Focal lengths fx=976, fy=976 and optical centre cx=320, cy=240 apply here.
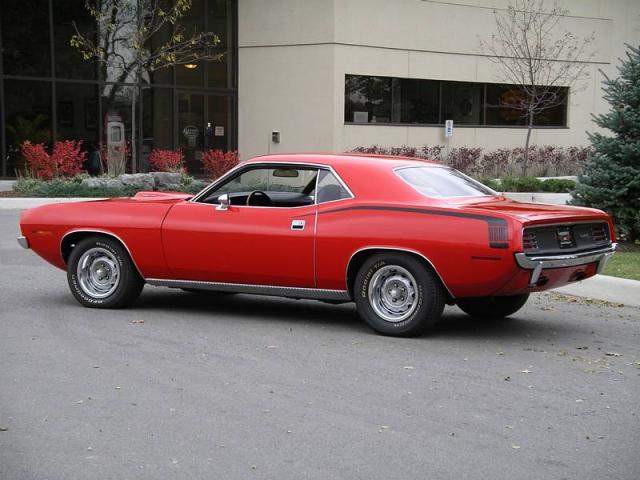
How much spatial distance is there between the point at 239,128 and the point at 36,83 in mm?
6688

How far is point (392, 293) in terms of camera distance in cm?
808

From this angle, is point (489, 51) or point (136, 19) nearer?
point (136, 19)

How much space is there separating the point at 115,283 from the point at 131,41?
1959 centimetres

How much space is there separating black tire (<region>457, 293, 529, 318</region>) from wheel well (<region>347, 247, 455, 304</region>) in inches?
29.4

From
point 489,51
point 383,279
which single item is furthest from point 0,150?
point 383,279

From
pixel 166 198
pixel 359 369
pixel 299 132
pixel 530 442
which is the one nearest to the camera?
pixel 530 442

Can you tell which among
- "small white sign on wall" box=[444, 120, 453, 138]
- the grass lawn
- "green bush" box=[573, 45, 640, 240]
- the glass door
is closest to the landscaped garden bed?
the glass door

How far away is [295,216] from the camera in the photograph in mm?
8469

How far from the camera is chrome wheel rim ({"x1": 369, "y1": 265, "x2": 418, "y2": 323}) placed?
8.01 meters

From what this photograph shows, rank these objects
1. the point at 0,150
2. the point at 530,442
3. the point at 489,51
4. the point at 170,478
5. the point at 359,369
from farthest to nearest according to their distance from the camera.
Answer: the point at 489,51
the point at 0,150
the point at 359,369
the point at 530,442
the point at 170,478

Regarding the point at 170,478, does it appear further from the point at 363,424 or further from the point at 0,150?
the point at 0,150

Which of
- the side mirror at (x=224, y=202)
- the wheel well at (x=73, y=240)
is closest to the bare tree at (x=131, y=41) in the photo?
the wheel well at (x=73, y=240)

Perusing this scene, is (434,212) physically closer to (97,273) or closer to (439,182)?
(439,182)

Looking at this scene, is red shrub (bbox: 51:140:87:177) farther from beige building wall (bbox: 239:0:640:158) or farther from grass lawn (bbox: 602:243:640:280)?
grass lawn (bbox: 602:243:640:280)
